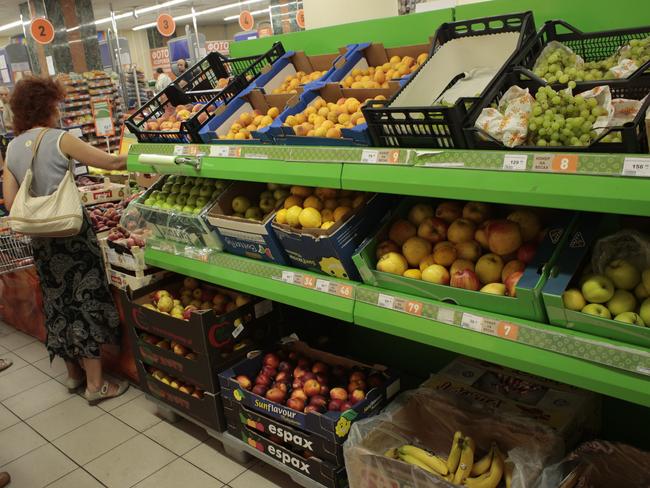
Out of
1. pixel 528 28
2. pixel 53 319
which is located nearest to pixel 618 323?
pixel 528 28

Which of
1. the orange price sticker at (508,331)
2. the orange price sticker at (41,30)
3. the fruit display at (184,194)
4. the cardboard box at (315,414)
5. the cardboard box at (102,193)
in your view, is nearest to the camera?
the orange price sticker at (508,331)

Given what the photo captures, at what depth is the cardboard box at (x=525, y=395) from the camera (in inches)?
81.7

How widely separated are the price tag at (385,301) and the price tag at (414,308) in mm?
60

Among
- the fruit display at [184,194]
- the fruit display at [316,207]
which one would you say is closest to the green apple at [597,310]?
the fruit display at [316,207]

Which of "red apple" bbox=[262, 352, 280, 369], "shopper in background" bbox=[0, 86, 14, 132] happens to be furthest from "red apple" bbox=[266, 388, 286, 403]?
"shopper in background" bbox=[0, 86, 14, 132]

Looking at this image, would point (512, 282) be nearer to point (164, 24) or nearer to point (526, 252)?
point (526, 252)

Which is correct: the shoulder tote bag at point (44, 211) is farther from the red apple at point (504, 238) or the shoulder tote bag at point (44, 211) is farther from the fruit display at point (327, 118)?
the red apple at point (504, 238)

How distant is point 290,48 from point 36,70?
1216 cm

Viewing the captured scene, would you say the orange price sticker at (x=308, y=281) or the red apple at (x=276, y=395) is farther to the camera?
the red apple at (x=276, y=395)

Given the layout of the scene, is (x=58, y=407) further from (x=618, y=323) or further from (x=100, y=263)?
(x=618, y=323)

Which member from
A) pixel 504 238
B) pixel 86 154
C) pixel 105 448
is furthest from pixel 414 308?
pixel 86 154

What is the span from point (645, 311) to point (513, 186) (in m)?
0.47

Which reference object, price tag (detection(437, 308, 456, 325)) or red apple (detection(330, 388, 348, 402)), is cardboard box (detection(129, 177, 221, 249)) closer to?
red apple (detection(330, 388, 348, 402))

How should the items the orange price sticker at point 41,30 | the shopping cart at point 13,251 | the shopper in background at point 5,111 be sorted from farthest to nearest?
the orange price sticker at point 41,30 → the shopper in background at point 5,111 → the shopping cart at point 13,251
